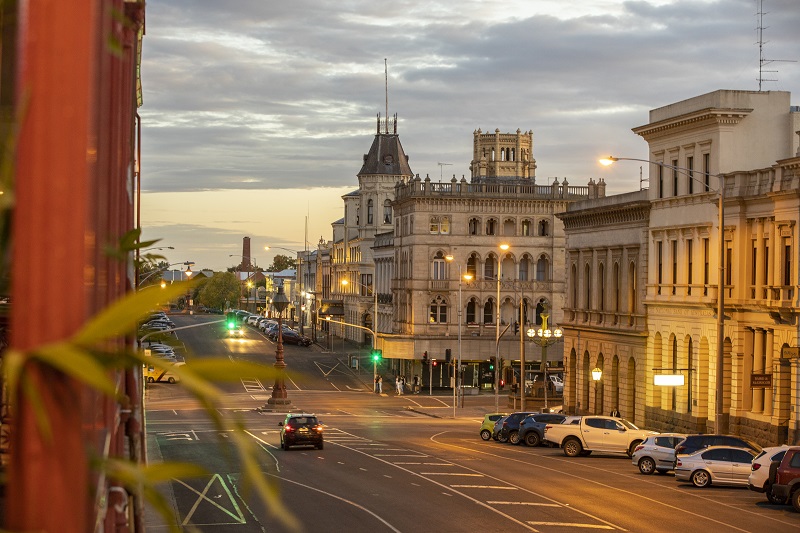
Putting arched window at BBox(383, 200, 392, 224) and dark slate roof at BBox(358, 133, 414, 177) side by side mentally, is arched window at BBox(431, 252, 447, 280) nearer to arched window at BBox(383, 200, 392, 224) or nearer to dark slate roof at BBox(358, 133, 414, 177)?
dark slate roof at BBox(358, 133, 414, 177)

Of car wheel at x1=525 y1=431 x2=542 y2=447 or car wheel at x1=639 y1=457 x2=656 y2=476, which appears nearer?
car wheel at x1=639 y1=457 x2=656 y2=476

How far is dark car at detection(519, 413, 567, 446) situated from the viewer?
2170 inches

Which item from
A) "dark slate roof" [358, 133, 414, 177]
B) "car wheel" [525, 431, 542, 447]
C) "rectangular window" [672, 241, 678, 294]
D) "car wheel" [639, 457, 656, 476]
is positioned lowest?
"car wheel" [525, 431, 542, 447]

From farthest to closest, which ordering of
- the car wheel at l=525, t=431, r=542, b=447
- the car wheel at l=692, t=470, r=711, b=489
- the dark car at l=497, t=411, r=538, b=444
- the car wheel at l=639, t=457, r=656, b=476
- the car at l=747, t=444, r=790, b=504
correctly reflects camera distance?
the dark car at l=497, t=411, r=538, b=444, the car wheel at l=525, t=431, r=542, b=447, the car wheel at l=639, t=457, r=656, b=476, the car wheel at l=692, t=470, r=711, b=489, the car at l=747, t=444, r=790, b=504

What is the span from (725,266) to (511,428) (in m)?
11.5

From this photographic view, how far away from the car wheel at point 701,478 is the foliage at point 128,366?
126 ft

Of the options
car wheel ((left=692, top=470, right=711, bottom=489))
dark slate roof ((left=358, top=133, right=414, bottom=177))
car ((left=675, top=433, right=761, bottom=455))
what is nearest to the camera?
car wheel ((left=692, top=470, right=711, bottom=489))

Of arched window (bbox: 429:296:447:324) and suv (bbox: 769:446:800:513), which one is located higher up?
arched window (bbox: 429:296:447:324)

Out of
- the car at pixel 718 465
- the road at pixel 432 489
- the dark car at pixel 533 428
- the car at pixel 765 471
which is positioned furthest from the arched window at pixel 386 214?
the car at pixel 765 471

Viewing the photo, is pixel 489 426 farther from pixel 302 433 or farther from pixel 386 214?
pixel 386 214

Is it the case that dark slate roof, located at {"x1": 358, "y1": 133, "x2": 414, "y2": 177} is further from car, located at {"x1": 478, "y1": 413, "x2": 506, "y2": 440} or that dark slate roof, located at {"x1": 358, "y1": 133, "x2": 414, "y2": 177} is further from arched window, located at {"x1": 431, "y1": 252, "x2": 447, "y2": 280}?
car, located at {"x1": 478, "y1": 413, "x2": 506, "y2": 440}

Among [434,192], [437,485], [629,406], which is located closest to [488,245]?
[434,192]

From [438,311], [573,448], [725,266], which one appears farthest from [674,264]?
[438,311]

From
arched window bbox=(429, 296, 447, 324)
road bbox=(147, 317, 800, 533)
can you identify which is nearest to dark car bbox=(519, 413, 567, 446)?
road bbox=(147, 317, 800, 533)
